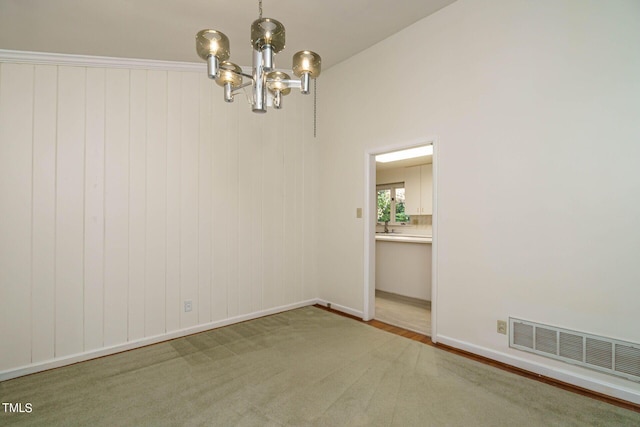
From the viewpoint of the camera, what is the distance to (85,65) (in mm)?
2734

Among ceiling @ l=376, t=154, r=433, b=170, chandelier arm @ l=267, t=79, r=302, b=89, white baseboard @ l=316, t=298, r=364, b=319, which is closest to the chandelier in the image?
chandelier arm @ l=267, t=79, r=302, b=89

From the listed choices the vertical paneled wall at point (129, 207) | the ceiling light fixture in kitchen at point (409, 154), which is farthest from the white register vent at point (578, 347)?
the vertical paneled wall at point (129, 207)

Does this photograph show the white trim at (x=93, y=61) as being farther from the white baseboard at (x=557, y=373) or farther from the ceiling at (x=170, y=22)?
the white baseboard at (x=557, y=373)

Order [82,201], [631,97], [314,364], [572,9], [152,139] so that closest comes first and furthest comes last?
1. [631,97]
2. [572,9]
3. [314,364]
4. [82,201]
5. [152,139]

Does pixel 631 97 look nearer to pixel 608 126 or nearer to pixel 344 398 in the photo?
pixel 608 126

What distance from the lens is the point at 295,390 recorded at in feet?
6.95

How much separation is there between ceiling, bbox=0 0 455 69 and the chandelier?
40.9 inches

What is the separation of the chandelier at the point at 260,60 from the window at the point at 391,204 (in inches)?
170

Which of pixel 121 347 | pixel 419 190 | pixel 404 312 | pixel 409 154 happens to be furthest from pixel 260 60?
pixel 419 190

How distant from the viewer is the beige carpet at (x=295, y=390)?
5.99ft

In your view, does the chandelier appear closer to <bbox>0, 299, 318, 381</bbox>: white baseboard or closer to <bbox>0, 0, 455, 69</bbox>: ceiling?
<bbox>0, 0, 455, 69</bbox>: ceiling

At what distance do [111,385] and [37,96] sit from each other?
8.13 feet

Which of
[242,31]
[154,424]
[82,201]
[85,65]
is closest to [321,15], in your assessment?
[242,31]

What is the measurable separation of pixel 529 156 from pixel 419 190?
304cm
